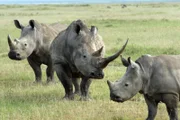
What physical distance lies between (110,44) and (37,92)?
9991 millimetres

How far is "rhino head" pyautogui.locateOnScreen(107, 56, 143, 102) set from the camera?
7168mm

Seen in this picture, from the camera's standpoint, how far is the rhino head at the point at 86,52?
8545 millimetres

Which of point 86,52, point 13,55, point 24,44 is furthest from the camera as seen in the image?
point 24,44

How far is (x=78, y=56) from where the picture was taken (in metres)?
9.18

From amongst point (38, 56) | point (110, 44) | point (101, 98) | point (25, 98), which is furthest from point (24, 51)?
point (110, 44)

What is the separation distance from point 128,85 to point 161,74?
536 mm

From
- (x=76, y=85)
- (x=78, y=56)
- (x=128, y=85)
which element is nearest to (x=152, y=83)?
(x=128, y=85)

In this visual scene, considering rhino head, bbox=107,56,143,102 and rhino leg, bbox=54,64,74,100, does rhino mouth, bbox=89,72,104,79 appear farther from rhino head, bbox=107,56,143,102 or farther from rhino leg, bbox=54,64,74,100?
rhino leg, bbox=54,64,74,100

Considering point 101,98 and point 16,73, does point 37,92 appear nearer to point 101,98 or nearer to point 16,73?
point 101,98

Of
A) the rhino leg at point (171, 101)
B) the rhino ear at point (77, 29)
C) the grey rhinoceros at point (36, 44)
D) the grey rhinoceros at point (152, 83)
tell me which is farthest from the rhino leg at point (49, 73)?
the rhino leg at point (171, 101)

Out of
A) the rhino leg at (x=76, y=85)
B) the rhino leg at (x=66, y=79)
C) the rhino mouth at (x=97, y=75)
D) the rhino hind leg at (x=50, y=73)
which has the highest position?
the rhino mouth at (x=97, y=75)

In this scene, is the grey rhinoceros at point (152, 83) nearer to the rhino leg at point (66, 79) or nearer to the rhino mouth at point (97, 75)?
the rhino mouth at point (97, 75)

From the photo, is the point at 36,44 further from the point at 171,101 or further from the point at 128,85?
the point at 171,101

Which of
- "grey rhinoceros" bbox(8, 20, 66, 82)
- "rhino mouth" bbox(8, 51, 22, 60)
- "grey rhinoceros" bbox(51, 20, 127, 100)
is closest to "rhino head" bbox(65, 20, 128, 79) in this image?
"grey rhinoceros" bbox(51, 20, 127, 100)
